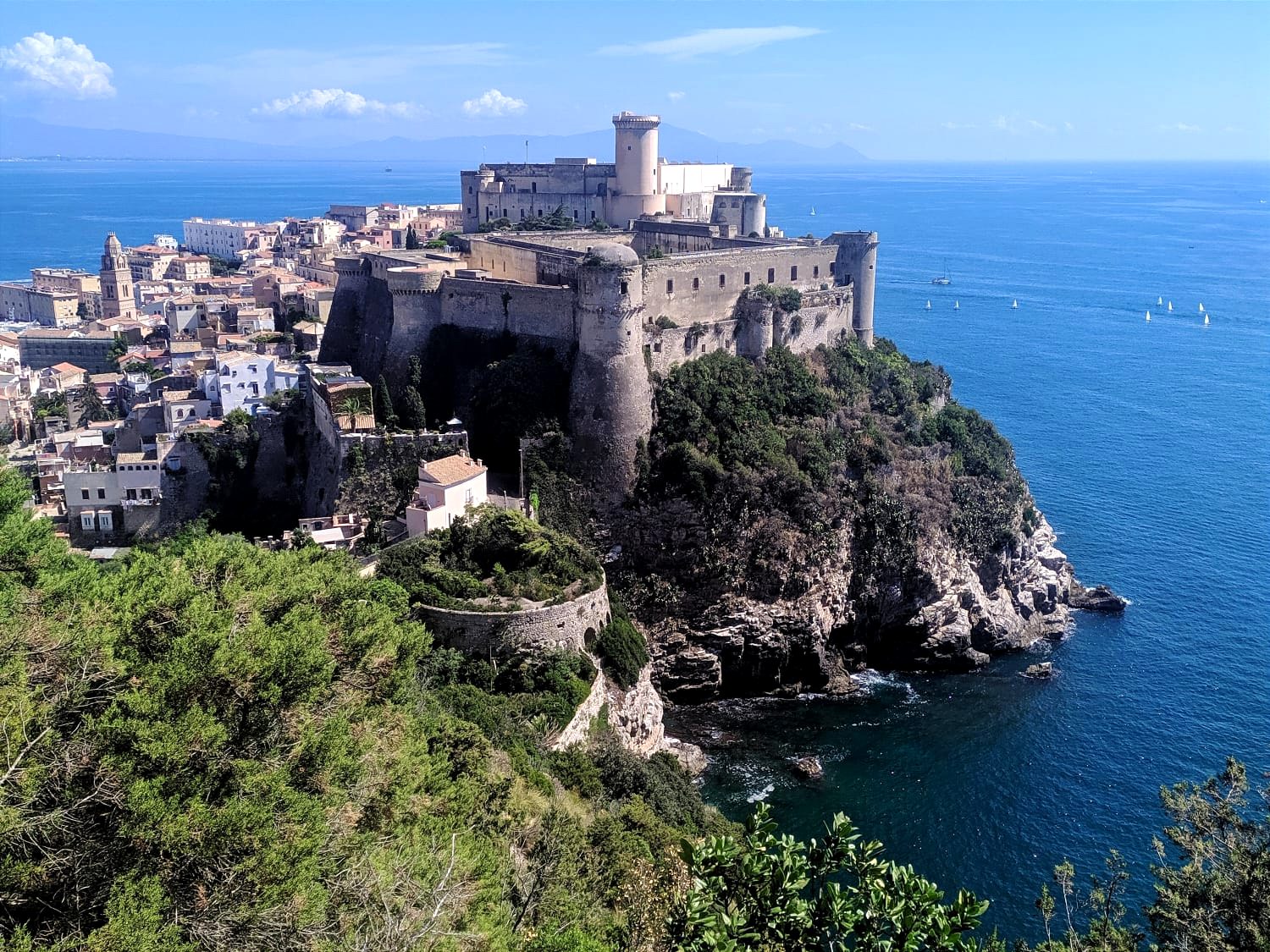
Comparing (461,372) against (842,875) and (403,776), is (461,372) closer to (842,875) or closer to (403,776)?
(842,875)

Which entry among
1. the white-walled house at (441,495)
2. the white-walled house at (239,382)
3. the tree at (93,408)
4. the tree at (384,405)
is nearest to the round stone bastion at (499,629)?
the white-walled house at (441,495)

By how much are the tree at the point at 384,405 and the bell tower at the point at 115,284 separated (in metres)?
40.3

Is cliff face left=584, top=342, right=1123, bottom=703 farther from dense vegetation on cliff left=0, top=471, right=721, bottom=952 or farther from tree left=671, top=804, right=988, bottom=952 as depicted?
tree left=671, top=804, right=988, bottom=952

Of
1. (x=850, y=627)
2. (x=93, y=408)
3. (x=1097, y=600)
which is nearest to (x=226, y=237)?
(x=93, y=408)

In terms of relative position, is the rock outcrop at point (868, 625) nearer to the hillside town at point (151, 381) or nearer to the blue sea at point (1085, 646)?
the blue sea at point (1085, 646)

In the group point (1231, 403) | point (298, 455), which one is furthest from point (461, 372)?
point (1231, 403)

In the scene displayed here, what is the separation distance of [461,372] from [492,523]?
30.1ft

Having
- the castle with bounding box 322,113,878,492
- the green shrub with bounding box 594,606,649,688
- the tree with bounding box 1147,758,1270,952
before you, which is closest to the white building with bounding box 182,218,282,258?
the castle with bounding box 322,113,878,492

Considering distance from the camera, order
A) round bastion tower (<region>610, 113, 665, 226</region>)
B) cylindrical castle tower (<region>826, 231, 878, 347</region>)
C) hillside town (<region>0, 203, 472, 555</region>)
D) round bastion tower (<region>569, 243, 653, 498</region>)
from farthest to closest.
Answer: round bastion tower (<region>610, 113, 665, 226</region>) → cylindrical castle tower (<region>826, 231, 878, 347</region>) → hillside town (<region>0, 203, 472, 555</region>) → round bastion tower (<region>569, 243, 653, 498</region>)

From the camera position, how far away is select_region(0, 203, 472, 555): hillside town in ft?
109

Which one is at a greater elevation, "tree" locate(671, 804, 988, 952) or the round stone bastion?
"tree" locate(671, 804, 988, 952)

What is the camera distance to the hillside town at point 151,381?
33.2 m

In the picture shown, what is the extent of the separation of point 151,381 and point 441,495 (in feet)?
69.3

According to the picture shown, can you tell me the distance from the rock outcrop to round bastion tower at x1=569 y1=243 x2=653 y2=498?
18.1ft
